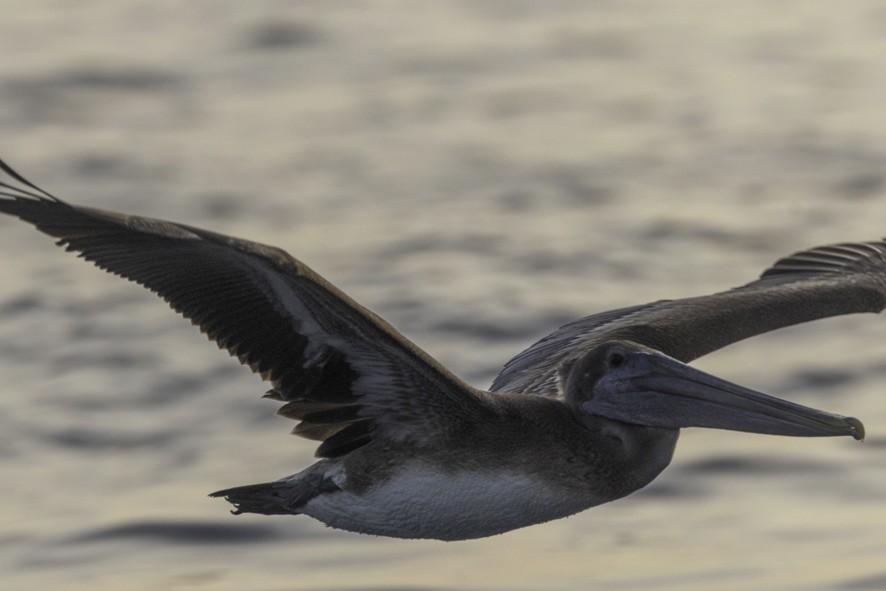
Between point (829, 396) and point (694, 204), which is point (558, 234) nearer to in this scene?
point (694, 204)

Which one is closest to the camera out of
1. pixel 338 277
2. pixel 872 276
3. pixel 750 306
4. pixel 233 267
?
pixel 233 267

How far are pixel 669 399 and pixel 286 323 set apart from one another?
5.91 feet

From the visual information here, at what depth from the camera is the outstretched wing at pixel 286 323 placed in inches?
316

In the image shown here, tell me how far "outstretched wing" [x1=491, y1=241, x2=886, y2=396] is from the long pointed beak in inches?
26.7

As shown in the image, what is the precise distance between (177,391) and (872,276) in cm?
552

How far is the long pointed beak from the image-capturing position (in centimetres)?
→ 895

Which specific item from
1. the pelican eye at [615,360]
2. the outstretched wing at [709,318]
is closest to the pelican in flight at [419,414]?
the pelican eye at [615,360]

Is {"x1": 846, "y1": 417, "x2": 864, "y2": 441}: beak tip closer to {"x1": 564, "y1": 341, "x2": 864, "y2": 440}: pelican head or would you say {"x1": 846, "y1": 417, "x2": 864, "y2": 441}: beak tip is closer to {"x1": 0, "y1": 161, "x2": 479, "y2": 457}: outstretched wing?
{"x1": 564, "y1": 341, "x2": 864, "y2": 440}: pelican head

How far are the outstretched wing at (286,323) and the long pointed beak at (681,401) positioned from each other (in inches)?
30.1

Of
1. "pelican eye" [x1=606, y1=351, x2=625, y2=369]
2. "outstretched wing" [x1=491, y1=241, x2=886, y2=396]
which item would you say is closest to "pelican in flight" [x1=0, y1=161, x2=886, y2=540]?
"pelican eye" [x1=606, y1=351, x2=625, y2=369]

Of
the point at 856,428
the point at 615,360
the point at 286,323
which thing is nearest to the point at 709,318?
the point at 615,360

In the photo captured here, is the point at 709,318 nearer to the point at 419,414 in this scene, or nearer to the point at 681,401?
the point at 681,401

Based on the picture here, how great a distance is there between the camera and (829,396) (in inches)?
557

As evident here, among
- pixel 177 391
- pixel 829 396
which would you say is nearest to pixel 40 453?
pixel 177 391
